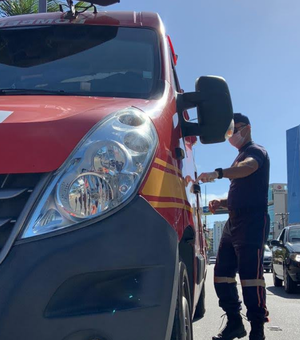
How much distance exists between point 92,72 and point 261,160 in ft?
5.28

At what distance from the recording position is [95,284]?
5.89ft

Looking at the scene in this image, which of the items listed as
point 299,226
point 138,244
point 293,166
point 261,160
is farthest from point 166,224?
point 293,166

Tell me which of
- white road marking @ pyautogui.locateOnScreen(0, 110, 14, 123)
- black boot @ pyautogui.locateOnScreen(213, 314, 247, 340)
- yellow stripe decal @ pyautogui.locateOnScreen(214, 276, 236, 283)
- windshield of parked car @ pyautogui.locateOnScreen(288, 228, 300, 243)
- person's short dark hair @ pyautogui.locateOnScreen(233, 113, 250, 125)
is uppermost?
person's short dark hair @ pyautogui.locateOnScreen(233, 113, 250, 125)

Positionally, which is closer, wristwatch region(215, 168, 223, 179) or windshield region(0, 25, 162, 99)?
windshield region(0, 25, 162, 99)

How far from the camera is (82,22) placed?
3514mm

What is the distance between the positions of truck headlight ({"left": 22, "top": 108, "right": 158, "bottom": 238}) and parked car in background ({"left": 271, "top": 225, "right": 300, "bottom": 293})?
27.3ft

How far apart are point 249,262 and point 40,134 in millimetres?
2340

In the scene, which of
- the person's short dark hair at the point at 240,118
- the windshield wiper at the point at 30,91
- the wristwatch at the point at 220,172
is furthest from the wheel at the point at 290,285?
the windshield wiper at the point at 30,91

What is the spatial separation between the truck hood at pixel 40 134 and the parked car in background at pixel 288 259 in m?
8.37

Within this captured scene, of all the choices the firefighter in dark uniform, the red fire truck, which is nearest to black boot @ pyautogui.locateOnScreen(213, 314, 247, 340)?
the firefighter in dark uniform

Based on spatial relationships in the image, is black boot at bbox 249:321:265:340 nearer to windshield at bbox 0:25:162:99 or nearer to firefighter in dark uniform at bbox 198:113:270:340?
firefighter in dark uniform at bbox 198:113:270:340

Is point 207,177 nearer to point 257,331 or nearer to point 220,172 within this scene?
point 220,172

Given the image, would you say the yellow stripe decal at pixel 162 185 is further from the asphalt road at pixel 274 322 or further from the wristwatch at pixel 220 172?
the asphalt road at pixel 274 322

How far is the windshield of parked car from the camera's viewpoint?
36.7ft
